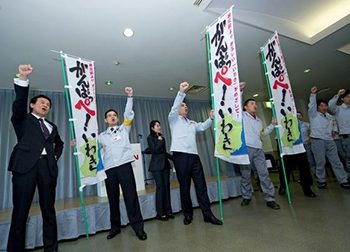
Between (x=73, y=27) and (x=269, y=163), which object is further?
(x=269, y=163)

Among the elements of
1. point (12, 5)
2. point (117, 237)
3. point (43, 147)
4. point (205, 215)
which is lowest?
point (117, 237)

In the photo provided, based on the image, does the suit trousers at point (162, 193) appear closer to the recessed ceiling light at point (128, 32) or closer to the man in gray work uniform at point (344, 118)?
the recessed ceiling light at point (128, 32)

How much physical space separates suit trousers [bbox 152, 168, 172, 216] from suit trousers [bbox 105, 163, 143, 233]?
0.69 metres

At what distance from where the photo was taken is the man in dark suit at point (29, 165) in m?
1.79

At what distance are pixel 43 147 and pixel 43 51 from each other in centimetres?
185

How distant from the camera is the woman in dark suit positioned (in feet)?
9.64

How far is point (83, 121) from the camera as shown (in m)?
2.36

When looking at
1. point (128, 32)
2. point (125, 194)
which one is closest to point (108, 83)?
point (128, 32)

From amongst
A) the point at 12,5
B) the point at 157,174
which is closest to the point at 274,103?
the point at 157,174

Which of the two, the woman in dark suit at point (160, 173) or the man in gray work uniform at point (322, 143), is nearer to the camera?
the woman in dark suit at point (160, 173)

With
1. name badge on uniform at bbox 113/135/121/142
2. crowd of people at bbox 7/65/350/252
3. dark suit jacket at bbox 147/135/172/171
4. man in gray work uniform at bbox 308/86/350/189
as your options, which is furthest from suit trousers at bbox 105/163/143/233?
man in gray work uniform at bbox 308/86/350/189

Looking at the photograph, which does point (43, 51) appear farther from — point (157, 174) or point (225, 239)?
point (225, 239)

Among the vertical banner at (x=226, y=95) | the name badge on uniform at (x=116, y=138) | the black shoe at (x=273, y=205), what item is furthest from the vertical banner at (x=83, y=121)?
the black shoe at (x=273, y=205)

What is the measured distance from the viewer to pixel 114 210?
7.64ft
